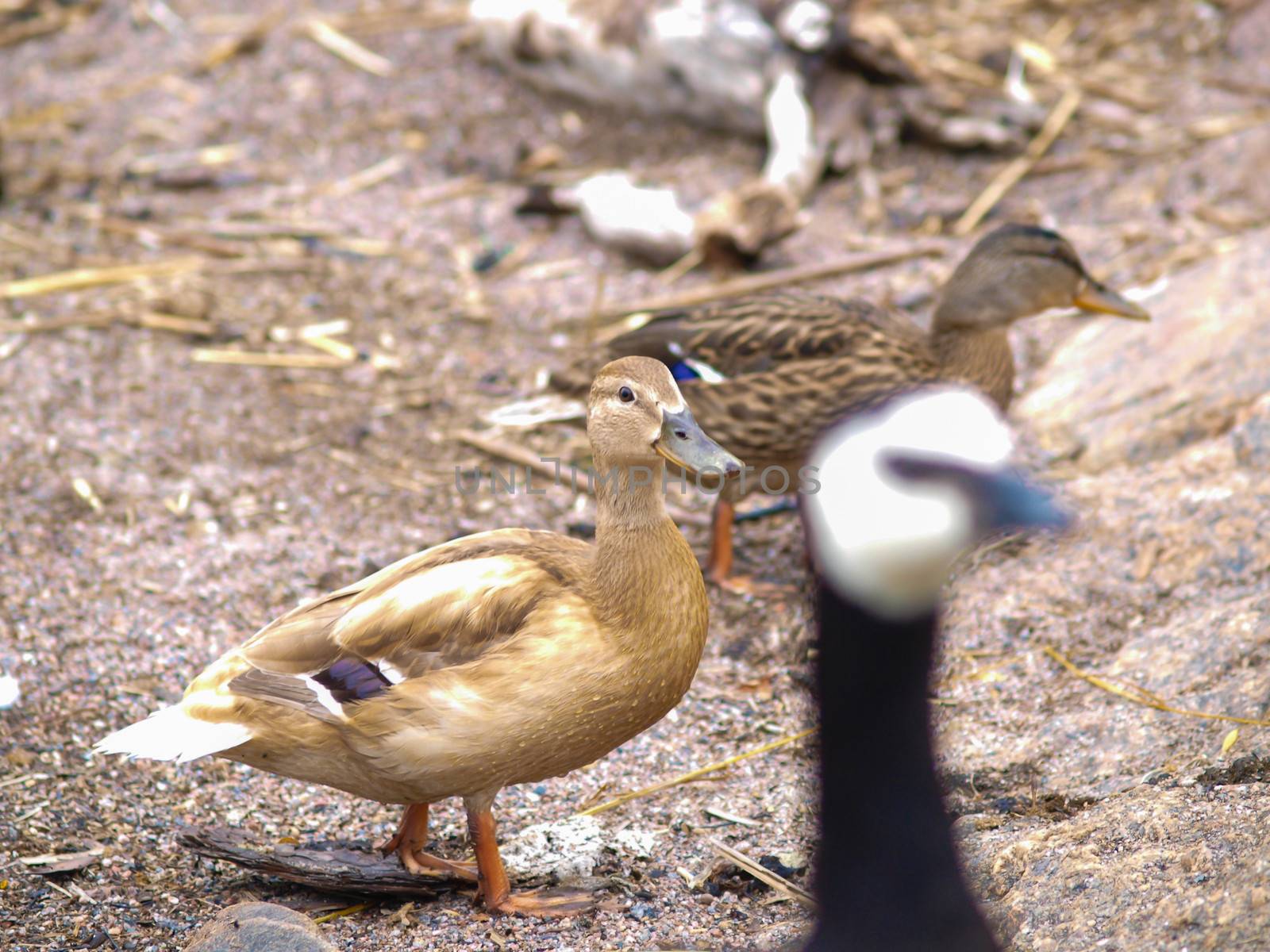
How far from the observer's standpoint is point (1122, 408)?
4.79m

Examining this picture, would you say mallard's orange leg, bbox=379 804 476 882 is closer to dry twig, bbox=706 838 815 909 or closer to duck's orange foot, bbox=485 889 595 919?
duck's orange foot, bbox=485 889 595 919

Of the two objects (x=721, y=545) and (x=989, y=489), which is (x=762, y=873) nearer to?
(x=989, y=489)

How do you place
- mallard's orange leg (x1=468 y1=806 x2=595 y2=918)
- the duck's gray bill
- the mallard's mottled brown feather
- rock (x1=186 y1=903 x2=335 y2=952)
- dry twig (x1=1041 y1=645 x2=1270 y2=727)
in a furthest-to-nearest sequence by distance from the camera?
the mallard's mottled brown feather < dry twig (x1=1041 y1=645 x2=1270 y2=727) < mallard's orange leg (x1=468 y1=806 x2=595 y2=918) < the duck's gray bill < rock (x1=186 y1=903 x2=335 y2=952)

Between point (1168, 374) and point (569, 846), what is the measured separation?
2.90 m

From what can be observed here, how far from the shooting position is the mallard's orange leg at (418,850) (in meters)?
3.19

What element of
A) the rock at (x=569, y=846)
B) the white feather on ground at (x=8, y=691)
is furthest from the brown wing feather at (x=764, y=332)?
the white feather on ground at (x=8, y=691)

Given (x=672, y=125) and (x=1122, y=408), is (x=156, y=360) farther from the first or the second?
(x=1122, y=408)

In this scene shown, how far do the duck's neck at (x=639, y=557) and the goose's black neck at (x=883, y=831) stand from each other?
789mm

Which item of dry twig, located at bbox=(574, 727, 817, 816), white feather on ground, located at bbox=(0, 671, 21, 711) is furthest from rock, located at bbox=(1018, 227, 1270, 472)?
white feather on ground, located at bbox=(0, 671, 21, 711)

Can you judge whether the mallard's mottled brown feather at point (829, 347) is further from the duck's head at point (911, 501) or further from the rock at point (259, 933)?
the rock at point (259, 933)

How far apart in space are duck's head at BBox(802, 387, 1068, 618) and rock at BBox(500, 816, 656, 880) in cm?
144

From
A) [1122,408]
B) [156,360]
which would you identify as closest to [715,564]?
[1122,408]

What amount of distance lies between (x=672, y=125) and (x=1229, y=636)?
455 centimetres

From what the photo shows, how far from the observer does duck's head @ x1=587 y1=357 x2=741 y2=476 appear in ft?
9.59
